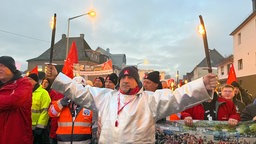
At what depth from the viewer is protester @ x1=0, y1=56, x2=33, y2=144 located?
4090 millimetres

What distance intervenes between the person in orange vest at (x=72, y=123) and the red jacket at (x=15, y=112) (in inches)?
24.9

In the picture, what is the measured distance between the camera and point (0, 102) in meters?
4.00

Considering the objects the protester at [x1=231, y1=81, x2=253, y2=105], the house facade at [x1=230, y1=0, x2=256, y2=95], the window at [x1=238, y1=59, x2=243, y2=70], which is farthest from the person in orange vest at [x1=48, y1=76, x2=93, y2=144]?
the window at [x1=238, y1=59, x2=243, y2=70]

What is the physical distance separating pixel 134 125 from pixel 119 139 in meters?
0.22

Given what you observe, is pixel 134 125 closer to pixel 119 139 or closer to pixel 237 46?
pixel 119 139

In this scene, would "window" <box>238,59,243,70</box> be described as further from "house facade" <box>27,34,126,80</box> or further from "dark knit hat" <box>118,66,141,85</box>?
"dark knit hat" <box>118,66,141,85</box>

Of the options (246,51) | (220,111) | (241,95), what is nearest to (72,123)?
(220,111)

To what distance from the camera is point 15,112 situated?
4199 mm

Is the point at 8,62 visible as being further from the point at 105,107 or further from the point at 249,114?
the point at 249,114

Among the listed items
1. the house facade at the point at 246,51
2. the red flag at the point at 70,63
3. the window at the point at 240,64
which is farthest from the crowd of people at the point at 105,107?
the window at the point at 240,64

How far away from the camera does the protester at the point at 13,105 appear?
13.4ft

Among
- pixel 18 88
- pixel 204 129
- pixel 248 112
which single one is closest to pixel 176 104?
pixel 204 129

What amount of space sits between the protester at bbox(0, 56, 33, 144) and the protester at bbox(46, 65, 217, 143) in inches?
20.2

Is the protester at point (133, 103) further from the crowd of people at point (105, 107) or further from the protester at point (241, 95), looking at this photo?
the protester at point (241, 95)
